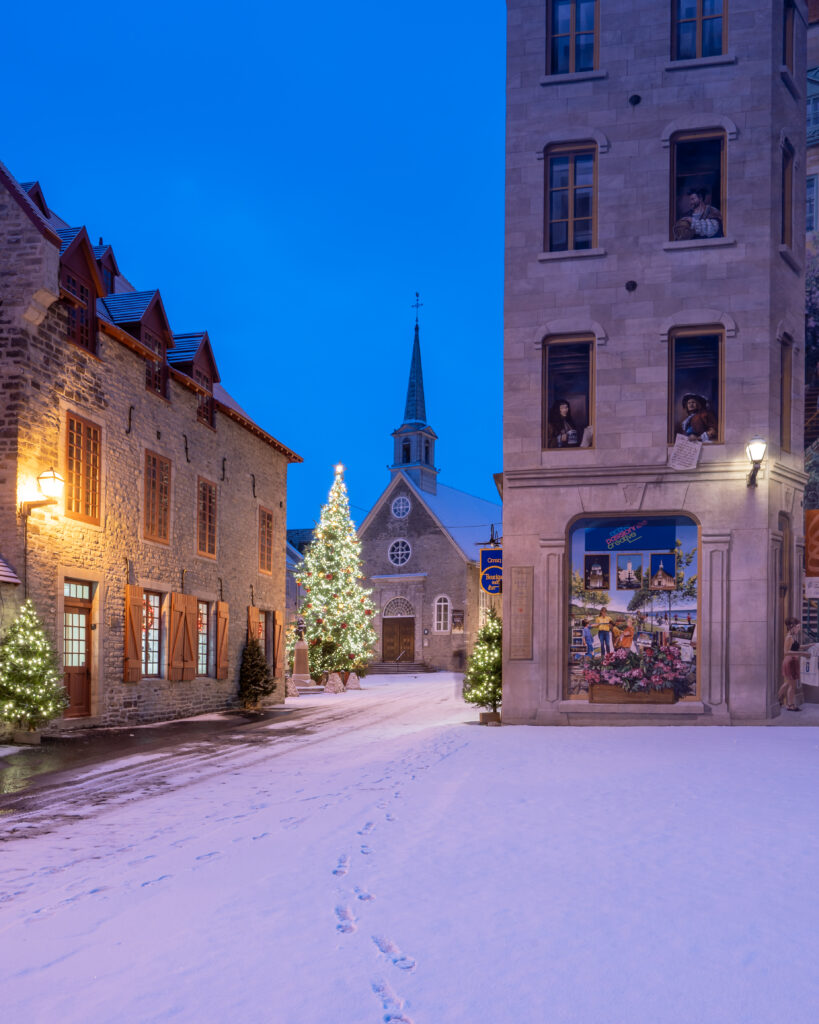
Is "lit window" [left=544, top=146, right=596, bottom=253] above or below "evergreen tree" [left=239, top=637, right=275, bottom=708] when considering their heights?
above

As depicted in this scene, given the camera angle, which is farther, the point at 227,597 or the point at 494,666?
the point at 227,597

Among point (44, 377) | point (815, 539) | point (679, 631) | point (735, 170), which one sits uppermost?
point (735, 170)

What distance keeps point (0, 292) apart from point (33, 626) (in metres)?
4.91

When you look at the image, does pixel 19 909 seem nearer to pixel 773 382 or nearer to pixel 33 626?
pixel 33 626

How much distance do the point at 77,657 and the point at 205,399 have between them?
7243 mm

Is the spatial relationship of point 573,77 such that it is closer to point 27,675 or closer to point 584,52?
point 584,52

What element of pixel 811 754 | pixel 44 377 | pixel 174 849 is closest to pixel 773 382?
pixel 811 754

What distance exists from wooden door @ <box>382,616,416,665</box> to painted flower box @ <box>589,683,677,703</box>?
3361cm

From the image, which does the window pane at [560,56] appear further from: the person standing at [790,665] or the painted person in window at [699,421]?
the person standing at [790,665]

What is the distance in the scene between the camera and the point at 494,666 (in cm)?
1702

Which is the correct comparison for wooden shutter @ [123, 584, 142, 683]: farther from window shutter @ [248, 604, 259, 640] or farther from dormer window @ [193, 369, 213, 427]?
window shutter @ [248, 604, 259, 640]

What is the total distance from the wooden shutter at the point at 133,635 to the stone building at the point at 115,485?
0.03m

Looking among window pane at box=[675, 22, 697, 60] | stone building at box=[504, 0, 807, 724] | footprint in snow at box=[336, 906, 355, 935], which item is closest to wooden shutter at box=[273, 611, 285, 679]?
stone building at box=[504, 0, 807, 724]

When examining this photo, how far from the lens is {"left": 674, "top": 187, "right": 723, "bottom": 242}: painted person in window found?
637 inches
